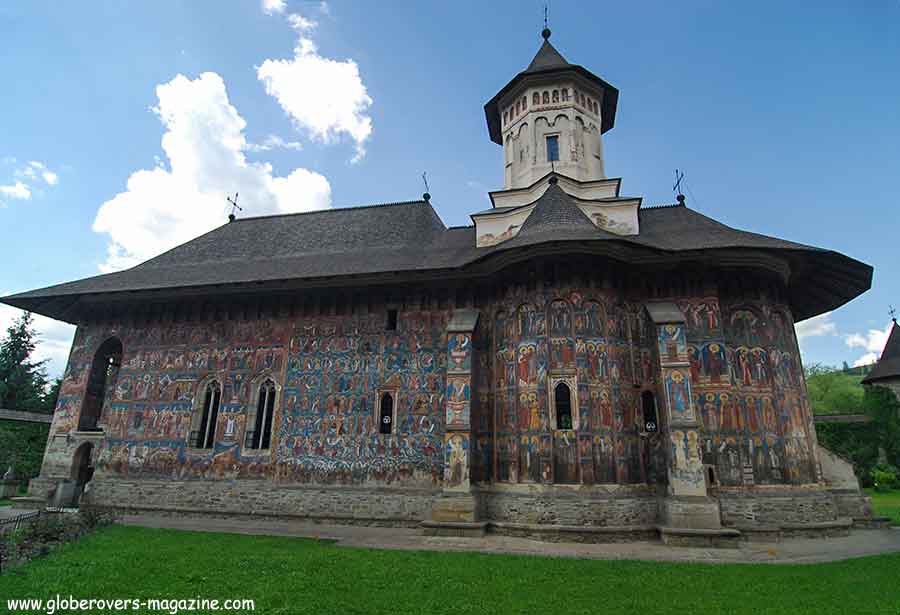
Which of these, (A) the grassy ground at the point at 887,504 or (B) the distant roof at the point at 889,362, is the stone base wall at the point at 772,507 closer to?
(A) the grassy ground at the point at 887,504

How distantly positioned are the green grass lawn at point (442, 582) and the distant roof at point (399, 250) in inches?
274

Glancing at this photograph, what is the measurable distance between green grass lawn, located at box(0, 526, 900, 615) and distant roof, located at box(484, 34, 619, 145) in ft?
51.6

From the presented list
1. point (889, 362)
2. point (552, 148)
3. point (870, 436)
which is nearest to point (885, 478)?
point (870, 436)

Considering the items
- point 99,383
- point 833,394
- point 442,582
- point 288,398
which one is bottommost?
point 442,582

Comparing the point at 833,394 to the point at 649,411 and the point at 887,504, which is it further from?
the point at 649,411

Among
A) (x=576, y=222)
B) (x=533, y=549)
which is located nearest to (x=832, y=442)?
(x=576, y=222)

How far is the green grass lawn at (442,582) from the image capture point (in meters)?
6.15

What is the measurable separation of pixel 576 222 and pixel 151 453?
13.9m

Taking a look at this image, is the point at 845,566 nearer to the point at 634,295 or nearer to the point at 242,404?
the point at 634,295

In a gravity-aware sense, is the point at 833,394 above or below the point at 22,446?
above

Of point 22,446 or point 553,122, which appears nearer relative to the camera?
point 553,122

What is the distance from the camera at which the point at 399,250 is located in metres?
15.9

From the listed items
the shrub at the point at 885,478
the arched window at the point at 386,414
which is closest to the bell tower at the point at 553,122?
the arched window at the point at 386,414

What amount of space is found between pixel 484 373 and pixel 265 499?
689 cm
